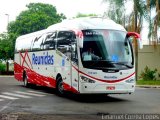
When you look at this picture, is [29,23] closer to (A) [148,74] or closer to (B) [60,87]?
(A) [148,74]

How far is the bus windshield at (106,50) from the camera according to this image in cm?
1642

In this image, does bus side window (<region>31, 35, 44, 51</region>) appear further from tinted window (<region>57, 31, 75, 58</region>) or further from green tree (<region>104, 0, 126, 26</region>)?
green tree (<region>104, 0, 126, 26</region>)

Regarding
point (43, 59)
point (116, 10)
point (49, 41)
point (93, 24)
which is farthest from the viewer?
point (116, 10)

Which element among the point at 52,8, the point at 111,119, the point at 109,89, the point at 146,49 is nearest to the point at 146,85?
the point at 146,49

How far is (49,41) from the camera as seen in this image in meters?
20.6

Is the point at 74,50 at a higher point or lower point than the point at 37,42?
lower

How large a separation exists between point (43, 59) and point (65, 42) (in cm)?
372

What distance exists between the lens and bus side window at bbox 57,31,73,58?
1766 cm

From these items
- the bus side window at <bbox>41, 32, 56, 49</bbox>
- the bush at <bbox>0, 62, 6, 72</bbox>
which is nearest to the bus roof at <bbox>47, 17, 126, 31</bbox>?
the bus side window at <bbox>41, 32, 56, 49</bbox>

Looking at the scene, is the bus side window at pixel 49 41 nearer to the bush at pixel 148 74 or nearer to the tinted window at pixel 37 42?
the tinted window at pixel 37 42

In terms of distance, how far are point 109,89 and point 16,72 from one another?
1305 centimetres

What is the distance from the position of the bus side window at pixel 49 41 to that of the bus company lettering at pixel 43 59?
43 cm

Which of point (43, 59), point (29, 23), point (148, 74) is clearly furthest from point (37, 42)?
point (29, 23)

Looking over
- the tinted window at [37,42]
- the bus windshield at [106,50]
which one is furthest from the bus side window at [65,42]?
the tinted window at [37,42]
